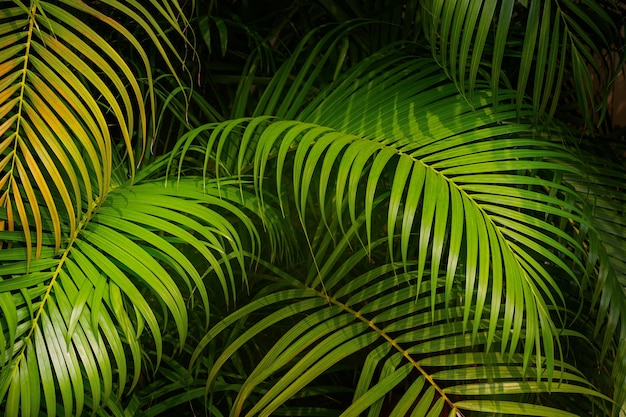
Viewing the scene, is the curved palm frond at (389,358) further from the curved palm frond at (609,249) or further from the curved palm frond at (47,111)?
the curved palm frond at (47,111)

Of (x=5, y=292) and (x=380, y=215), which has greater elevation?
(x=380, y=215)

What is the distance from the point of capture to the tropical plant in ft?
2.50

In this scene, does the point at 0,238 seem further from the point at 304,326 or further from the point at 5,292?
the point at 304,326

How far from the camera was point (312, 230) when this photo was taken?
1.17 metres

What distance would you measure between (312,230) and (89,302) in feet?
1.59

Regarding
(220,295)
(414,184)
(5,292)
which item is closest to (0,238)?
(5,292)

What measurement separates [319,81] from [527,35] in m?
0.50

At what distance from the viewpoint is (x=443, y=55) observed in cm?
94

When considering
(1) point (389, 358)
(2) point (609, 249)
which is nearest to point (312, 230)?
(1) point (389, 358)

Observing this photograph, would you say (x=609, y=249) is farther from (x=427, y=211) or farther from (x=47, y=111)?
(x=47, y=111)

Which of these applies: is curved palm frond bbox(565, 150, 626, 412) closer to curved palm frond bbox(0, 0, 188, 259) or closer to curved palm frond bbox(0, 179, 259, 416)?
curved palm frond bbox(0, 179, 259, 416)

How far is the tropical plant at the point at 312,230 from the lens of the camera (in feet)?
2.50

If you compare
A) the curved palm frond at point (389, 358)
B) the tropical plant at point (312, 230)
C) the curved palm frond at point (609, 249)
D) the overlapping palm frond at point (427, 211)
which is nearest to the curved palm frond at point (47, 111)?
the tropical plant at point (312, 230)

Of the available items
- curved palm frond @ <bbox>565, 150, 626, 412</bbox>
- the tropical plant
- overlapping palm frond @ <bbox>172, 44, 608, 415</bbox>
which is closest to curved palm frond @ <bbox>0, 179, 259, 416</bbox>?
the tropical plant
